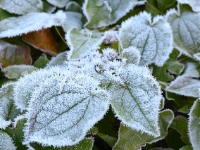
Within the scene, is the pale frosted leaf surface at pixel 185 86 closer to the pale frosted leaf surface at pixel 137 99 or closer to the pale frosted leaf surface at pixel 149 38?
the pale frosted leaf surface at pixel 149 38

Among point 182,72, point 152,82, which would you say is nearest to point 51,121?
point 152,82

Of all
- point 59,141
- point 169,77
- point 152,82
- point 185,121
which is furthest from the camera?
point 169,77

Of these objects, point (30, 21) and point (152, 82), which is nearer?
point (152, 82)

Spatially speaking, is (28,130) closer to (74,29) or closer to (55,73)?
(55,73)

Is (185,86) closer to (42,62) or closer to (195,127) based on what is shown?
(195,127)

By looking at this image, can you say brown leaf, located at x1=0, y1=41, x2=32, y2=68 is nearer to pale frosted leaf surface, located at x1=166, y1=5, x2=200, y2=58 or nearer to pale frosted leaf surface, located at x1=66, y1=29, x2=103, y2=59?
pale frosted leaf surface, located at x1=66, y1=29, x2=103, y2=59

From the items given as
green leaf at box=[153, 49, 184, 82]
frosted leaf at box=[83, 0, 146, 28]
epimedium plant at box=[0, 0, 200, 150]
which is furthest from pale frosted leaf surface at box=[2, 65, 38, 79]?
green leaf at box=[153, 49, 184, 82]

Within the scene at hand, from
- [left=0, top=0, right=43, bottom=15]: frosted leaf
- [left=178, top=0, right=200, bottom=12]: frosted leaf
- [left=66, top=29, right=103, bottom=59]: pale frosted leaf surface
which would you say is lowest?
[left=0, top=0, right=43, bottom=15]: frosted leaf

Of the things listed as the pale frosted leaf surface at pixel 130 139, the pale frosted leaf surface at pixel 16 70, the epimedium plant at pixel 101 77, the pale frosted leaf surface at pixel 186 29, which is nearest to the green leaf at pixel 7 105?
the epimedium plant at pixel 101 77
